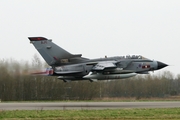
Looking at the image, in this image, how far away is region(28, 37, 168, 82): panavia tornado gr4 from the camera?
32.8 metres

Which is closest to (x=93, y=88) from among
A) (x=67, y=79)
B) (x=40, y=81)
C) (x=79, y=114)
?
(x=40, y=81)

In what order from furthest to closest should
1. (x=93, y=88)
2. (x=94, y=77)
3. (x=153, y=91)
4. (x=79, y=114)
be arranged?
(x=153, y=91) → (x=93, y=88) → (x=94, y=77) → (x=79, y=114)

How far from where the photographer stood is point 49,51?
108 feet

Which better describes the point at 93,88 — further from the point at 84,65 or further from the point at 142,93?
the point at 84,65

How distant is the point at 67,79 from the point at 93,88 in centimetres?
2461

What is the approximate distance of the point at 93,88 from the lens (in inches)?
2291

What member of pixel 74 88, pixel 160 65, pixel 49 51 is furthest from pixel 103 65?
pixel 74 88

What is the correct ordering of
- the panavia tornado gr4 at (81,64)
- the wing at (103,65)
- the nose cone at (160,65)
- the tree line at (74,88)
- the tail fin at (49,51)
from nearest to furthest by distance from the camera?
the wing at (103,65) → the panavia tornado gr4 at (81,64) → the tail fin at (49,51) → the nose cone at (160,65) → the tree line at (74,88)

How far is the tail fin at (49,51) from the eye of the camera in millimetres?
33031

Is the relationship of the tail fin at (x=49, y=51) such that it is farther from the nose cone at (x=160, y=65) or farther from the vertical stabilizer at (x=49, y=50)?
the nose cone at (x=160, y=65)

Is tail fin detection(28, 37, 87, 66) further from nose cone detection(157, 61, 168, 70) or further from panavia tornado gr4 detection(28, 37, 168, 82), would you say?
nose cone detection(157, 61, 168, 70)

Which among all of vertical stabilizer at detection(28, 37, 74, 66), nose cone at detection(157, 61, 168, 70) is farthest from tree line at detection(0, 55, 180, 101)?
nose cone at detection(157, 61, 168, 70)

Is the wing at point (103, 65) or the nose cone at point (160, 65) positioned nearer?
the wing at point (103, 65)

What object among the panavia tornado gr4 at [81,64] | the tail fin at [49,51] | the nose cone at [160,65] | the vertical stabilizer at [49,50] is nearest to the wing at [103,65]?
the panavia tornado gr4 at [81,64]
